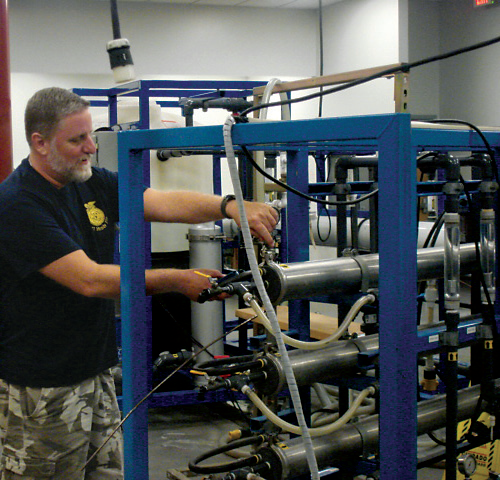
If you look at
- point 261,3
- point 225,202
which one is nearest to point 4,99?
point 225,202

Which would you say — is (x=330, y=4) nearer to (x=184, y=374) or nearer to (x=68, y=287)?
(x=184, y=374)

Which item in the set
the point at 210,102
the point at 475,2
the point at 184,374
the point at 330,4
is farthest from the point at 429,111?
the point at 210,102

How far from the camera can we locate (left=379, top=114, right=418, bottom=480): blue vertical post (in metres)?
0.98

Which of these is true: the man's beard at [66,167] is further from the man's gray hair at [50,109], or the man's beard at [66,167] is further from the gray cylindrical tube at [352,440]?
the gray cylindrical tube at [352,440]

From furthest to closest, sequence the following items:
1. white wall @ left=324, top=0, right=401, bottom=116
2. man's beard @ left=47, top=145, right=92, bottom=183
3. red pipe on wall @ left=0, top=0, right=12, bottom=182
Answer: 1. white wall @ left=324, top=0, right=401, bottom=116
2. red pipe on wall @ left=0, top=0, right=12, bottom=182
3. man's beard @ left=47, top=145, right=92, bottom=183

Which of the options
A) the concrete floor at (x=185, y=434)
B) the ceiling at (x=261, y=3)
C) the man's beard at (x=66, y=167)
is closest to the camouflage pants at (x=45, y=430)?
the man's beard at (x=66, y=167)

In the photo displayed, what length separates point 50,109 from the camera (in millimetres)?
1776

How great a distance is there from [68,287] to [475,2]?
233 inches

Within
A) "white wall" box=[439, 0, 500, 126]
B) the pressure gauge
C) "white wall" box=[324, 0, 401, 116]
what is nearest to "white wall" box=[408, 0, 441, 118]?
"white wall" box=[439, 0, 500, 126]

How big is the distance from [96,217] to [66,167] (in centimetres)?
18

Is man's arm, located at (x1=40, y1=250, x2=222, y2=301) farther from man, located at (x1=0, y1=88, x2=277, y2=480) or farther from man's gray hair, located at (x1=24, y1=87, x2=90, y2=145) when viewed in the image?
man's gray hair, located at (x1=24, y1=87, x2=90, y2=145)

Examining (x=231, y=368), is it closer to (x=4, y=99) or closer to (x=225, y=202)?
(x=225, y=202)

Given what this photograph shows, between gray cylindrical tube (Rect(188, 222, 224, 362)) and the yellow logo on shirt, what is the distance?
1457mm

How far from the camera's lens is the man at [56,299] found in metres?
1.61
